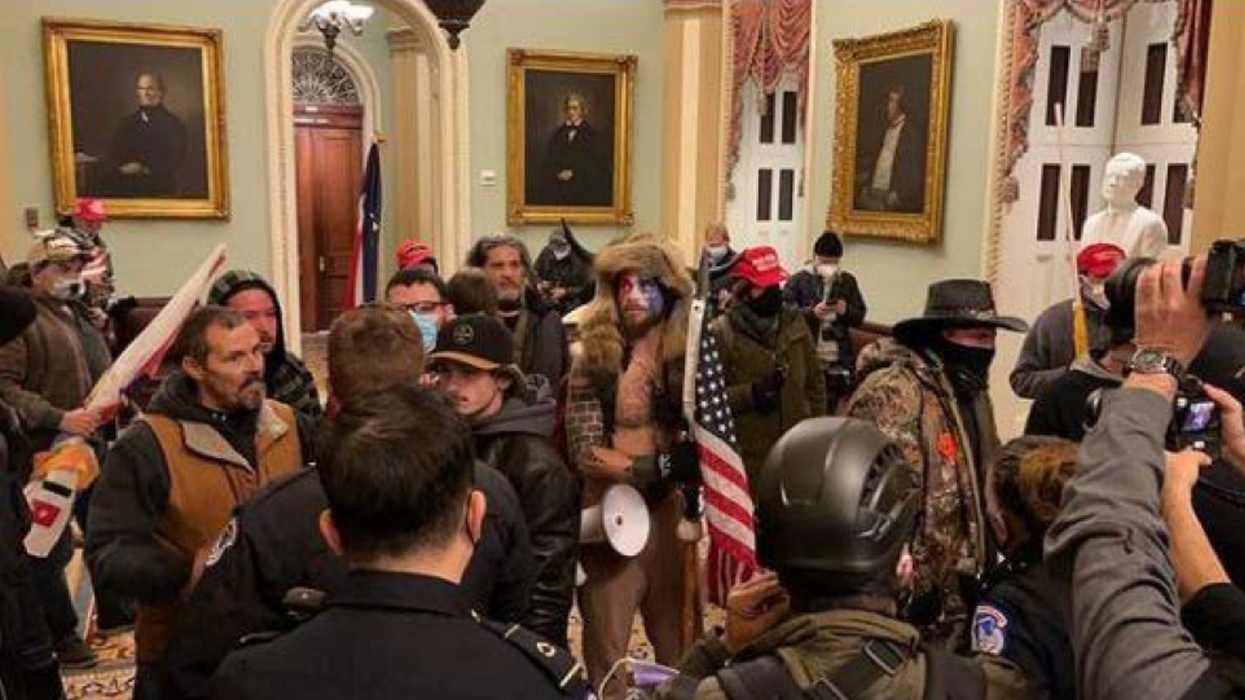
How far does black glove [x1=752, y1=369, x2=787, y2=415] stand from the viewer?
13.6 ft

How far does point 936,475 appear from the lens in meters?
2.86

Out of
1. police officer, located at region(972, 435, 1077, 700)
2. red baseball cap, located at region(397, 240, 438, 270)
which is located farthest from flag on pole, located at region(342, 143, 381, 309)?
police officer, located at region(972, 435, 1077, 700)

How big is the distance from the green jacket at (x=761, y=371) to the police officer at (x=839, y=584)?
2.78 m

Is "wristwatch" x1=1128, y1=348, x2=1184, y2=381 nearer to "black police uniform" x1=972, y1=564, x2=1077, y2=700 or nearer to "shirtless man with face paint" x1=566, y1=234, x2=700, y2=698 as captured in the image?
"black police uniform" x1=972, y1=564, x2=1077, y2=700

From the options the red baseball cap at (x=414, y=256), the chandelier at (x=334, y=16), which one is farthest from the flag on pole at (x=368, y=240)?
the chandelier at (x=334, y=16)

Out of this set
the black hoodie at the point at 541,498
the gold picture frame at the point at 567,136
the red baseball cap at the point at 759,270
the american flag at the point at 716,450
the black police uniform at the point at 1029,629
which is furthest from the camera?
the gold picture frame at the point at 567,136

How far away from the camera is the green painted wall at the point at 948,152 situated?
700 cm

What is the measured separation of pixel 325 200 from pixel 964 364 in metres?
11.3

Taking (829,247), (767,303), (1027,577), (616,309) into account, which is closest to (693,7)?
(829,247)

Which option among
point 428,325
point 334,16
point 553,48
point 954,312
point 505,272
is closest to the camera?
point 954,312

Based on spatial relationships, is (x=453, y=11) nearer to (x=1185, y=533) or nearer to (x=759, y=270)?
(x=759, y=270)

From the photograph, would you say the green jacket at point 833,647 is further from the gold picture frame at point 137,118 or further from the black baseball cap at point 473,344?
the gold picture frame at point 137,118

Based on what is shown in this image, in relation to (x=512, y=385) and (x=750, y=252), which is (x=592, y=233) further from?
(x=512, y=385)

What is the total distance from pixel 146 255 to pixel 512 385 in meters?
6.97
